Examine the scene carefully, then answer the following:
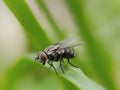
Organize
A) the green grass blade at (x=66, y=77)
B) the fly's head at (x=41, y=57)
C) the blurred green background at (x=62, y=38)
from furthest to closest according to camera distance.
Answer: the fly's head at (x=41, y=57) < the blurred green background at (x=62, y=38) < the green grass blade at (x=66, y=77)

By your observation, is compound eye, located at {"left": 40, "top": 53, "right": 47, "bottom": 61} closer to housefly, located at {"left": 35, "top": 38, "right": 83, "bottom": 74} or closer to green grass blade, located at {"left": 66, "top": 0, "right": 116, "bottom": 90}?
housefly, located at {"left": 35, "top": 38, "right": 83, "bottom": 74}

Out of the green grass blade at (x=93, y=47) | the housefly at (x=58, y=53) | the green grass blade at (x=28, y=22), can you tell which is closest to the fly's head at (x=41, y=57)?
the housefly at (x=58, y=53)

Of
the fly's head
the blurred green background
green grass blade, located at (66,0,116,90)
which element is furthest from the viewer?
green grass blade, located at (66,0,116,90)

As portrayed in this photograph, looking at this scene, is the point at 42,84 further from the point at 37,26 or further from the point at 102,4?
the point at 37,26

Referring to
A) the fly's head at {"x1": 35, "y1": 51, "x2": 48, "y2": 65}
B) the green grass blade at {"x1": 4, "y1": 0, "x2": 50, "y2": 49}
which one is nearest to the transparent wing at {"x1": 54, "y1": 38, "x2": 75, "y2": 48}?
the fly's head at {"x1": 35, "y1": 51, "x2": 48, "y2": 65}

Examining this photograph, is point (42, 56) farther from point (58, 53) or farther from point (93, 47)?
point (93, 47)

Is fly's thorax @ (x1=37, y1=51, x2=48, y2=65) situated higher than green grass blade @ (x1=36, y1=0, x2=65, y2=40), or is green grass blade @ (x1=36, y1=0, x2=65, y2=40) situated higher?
green grass blade @ (x1=36, y1=0, x2=65, y2=40)

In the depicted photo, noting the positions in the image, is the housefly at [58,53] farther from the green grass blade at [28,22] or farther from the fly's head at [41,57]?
the green grass blade at [28,22]

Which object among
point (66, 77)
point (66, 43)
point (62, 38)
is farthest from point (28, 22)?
point (62, 38)
